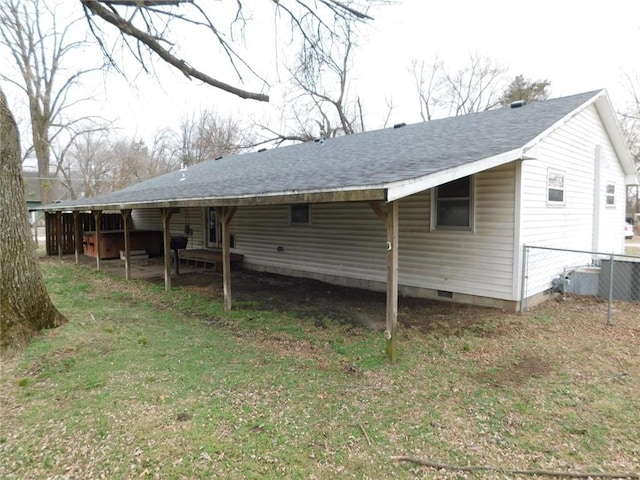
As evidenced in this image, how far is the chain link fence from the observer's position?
6699 mm

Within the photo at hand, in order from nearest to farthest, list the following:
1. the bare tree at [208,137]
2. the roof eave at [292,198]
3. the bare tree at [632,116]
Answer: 1. the roof eave at [292,198]
2. the bare tree at [632,116]
3. the bare tree at [208,137]

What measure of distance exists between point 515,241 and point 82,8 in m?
7.88

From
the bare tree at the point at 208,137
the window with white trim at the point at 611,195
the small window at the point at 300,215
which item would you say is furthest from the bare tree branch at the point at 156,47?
the bare tree at the point at 208,137

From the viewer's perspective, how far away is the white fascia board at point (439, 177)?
3732 millimetres

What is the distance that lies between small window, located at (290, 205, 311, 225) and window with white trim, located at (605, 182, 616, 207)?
7608 mm

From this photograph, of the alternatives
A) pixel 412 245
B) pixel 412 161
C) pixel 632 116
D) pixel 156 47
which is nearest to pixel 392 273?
pixel 412 161

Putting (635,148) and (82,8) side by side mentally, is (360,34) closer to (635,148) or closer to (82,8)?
(82,8)

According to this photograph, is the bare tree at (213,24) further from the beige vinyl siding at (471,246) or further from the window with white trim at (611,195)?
the window with white trim at (611,195)

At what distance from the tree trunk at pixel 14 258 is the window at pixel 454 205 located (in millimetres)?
6415

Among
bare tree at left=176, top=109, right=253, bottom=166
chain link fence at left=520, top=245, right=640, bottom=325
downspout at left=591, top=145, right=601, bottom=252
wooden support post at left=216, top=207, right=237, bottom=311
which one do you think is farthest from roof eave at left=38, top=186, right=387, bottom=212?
bare tree at left=176, top=109, right=253, bottom=166

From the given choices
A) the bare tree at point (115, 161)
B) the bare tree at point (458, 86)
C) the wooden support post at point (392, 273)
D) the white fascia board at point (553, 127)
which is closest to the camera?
the wooden support post at point (392, 273)

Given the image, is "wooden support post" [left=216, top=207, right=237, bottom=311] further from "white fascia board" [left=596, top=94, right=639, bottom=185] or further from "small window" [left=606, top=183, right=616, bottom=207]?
"small window" [left=606, top=183, right=616, bottom=207]

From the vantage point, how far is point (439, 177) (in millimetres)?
4207

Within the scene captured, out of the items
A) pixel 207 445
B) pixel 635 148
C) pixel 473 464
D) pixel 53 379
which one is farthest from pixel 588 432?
pixel 635 148
